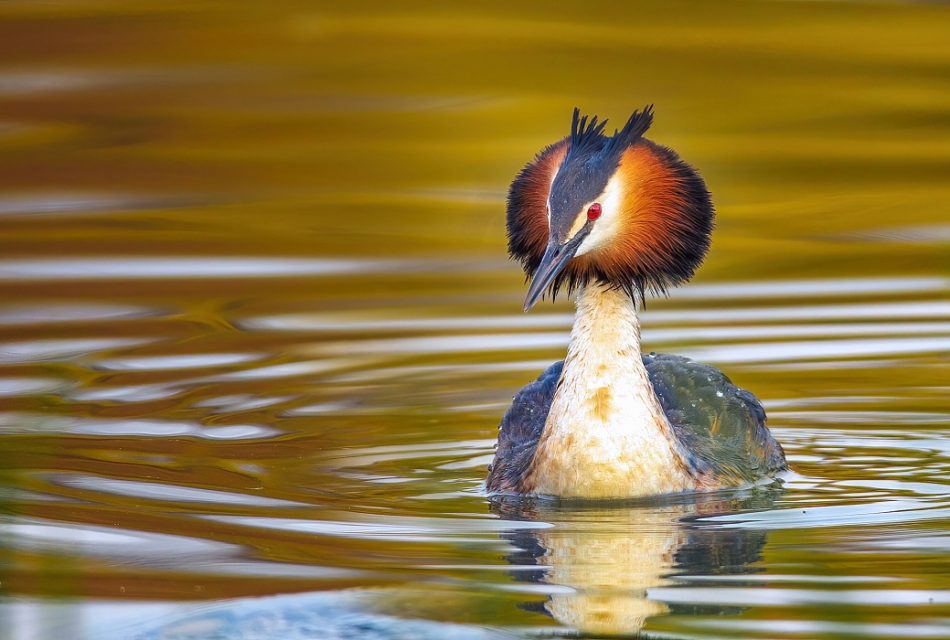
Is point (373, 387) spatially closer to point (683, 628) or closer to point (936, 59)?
point (683, 628)

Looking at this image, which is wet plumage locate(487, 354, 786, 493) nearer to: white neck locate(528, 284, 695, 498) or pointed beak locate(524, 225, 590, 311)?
white neck locate(528, 284, 695, 498)

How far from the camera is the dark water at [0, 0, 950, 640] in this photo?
7340 mm

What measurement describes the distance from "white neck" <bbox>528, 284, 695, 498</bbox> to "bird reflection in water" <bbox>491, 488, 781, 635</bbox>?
121 millimetres

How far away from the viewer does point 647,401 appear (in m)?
9.37

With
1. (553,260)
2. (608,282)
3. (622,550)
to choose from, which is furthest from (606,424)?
(622,550)

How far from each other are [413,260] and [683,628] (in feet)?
28.9

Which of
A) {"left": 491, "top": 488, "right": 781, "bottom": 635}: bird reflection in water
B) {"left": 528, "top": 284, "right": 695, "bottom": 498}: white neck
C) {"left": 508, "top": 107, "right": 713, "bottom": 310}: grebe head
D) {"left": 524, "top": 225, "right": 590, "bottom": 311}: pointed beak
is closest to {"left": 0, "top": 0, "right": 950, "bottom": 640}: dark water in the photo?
{"left": 491, "top": 488, "right": 781, "bottom": 635}: bird reflection in water

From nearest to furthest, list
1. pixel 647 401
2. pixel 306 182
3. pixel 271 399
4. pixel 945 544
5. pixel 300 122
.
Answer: pixel 945 544, pixel 647 401, pixel 271 399, pixel 306 182, pixel 300 122

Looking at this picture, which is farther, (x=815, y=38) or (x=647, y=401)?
(x=815, y=38)

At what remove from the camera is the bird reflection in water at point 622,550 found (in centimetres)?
703

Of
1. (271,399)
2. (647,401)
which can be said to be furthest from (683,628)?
(271,399)

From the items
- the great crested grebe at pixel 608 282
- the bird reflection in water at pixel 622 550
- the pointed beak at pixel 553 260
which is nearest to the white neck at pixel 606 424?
the great crested grebe at pixel 608 282

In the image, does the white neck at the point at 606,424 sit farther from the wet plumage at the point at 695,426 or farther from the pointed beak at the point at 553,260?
the pointed beak at the point at 553,260

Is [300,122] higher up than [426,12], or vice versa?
[426,12]
